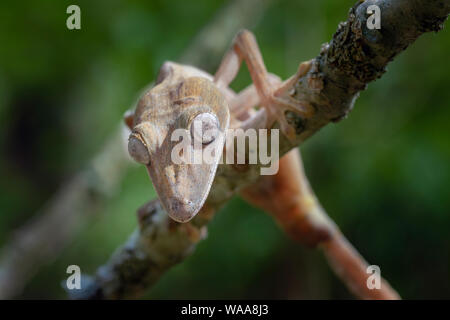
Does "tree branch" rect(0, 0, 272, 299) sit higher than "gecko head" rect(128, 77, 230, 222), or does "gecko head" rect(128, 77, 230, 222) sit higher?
"tree branch" rect(0, 0, 272, 299)

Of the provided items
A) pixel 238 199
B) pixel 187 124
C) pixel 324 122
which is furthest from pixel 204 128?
pixel 238 199

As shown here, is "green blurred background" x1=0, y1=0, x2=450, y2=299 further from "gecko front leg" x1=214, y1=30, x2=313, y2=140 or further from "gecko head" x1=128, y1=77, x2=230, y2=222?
"gecko head" x1=128, y1=77, x2=230, y2=222

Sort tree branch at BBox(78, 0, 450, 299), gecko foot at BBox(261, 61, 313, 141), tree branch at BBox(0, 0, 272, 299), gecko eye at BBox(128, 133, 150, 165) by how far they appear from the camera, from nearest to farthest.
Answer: tree branch at BBox(78, 0, 450, 299) → gecko eye at BBox(128, 133, 150, 165) → gecko foot at BBox(261, 61, 313, 141) → tree branch at BBox(0, 0, 272, 299)

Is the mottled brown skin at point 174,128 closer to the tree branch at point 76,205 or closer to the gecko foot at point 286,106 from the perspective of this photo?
the gecko foot at point 286,106

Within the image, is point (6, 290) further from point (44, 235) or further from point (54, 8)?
point (54, 8)

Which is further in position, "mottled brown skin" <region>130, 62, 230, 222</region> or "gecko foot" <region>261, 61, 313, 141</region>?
"gecko foot" <region>261, 61, 313, 141</region>

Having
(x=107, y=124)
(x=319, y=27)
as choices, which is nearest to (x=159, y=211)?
(x=319, y=27)

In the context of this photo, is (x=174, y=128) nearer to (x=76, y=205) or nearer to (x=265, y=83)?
(x=265, y=83)

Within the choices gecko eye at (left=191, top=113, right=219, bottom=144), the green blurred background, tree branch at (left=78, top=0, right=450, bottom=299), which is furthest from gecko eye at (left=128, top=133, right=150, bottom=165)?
the green blurred background
